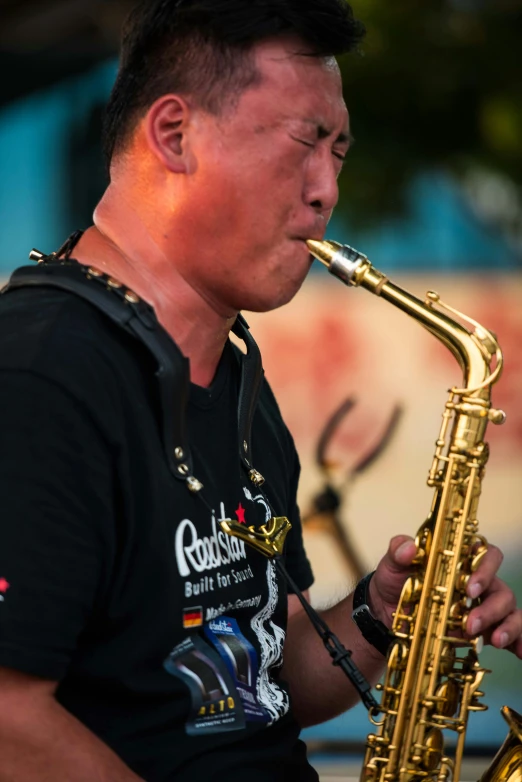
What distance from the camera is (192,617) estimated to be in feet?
5.94

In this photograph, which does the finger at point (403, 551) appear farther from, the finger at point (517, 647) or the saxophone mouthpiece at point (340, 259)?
the saxophone mouthpiece at point (340, 259)

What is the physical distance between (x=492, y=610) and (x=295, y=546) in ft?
1.73

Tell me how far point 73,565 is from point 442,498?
77cm

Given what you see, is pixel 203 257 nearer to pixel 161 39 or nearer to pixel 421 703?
pixel 161 39

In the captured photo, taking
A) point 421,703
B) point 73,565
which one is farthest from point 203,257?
point 421,703

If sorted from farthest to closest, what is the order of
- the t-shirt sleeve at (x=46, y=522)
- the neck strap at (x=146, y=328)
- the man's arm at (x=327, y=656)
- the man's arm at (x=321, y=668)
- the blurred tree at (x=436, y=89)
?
the blurred tree at (x=436, y=89) → the man's arm at (x=321, y=668) → the man's arm at (x=327, y=656) → the neck strap at (x=146, y=328) → the t-shirt sleeve at (x=46, y=522)

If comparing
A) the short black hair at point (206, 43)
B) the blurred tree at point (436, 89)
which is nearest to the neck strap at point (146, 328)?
the short black hair at point (206, 43)

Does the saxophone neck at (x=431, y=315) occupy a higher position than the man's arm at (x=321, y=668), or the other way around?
the saxophone neck at (x=431, y=315)

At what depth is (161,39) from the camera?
1.96 metres

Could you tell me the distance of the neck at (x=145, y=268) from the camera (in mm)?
1927

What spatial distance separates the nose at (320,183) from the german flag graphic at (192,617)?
0.73 meters

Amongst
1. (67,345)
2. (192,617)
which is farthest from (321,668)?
(67,345)

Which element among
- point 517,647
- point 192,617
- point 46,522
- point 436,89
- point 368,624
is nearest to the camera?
point 46,522

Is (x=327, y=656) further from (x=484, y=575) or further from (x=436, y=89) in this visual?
(x=436, y=89)
